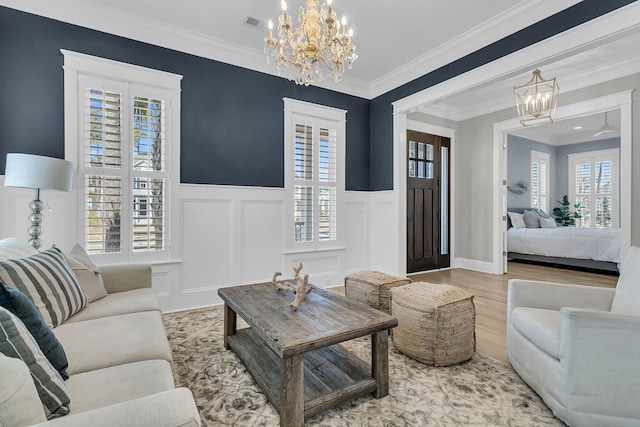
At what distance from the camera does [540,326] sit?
5.84 feet

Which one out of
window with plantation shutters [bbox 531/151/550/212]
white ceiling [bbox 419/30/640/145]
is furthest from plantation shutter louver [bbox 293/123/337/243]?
window with plantation shutters [bbox 531/151/550/212]

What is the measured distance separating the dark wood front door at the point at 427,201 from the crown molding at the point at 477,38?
4.35 feet

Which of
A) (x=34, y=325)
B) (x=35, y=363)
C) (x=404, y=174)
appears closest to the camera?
(x=35, y=363)

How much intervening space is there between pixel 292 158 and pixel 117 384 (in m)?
3.26

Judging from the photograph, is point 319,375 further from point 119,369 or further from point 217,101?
point 217,101

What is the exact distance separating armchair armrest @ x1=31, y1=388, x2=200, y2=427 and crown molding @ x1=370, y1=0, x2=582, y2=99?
3784mm

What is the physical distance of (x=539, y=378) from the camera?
1748 millimetres

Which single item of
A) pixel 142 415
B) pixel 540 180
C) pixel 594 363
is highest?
pixel 540 180

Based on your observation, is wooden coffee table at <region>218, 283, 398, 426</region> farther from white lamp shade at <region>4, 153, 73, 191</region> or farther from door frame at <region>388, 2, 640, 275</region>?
door frame at <region>388, 2, 640, 275</region>

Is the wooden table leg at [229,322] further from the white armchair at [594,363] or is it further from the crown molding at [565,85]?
the crown molding at [565,85]

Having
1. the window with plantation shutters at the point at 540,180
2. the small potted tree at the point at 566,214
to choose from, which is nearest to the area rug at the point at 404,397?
the window with plantation shutters at the point at 540,180

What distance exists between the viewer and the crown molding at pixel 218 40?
9.23 feet

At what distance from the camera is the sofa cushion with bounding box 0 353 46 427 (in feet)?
2.31

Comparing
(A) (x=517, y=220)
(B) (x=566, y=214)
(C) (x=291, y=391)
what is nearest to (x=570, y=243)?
(A) (x=517, y=220)
